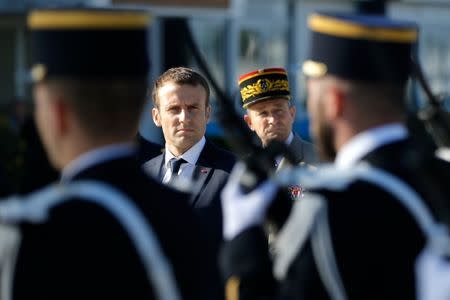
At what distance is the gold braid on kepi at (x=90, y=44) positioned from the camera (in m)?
2.63

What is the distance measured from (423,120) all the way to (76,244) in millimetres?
1147

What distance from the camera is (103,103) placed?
257 centimetres

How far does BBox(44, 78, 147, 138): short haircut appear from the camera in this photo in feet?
8.44

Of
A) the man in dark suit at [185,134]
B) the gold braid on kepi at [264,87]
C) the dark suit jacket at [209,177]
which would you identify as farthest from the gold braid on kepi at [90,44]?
the gold braid on kepi at [264,87]

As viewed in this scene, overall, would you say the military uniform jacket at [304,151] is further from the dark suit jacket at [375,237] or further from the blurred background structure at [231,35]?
the blurred background structure at [231,35]

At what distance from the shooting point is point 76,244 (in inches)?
97.0

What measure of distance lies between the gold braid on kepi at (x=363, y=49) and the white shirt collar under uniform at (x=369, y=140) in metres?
0.12

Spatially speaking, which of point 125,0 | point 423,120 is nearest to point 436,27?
point 125,0

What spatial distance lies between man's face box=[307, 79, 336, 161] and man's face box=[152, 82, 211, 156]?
2.35m

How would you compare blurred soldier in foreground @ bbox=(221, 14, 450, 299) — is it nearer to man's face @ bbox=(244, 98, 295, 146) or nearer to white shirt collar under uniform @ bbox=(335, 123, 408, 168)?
white shirt collar under uniform @ bbox=(335, 123, 408, 168)

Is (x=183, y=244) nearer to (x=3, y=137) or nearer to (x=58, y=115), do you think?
(x=58, y=115)

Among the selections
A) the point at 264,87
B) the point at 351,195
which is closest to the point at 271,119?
the point at 264,87

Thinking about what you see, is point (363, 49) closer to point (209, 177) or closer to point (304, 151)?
point (209, 177)

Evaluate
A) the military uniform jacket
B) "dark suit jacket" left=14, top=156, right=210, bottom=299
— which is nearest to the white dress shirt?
the military uniform jacket
